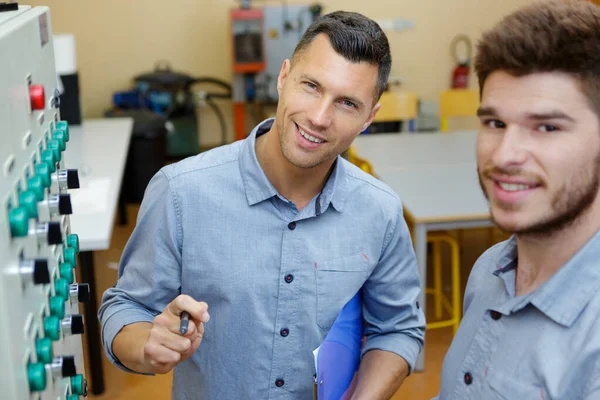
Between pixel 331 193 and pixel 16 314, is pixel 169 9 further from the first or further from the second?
pixel 16 314

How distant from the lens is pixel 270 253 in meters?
1.44

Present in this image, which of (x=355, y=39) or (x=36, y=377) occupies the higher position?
(x=355, y=39)

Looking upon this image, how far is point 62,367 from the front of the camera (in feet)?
3.12

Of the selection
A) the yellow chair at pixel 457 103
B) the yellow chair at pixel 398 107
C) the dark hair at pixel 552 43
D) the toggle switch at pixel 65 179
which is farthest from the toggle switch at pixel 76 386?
the yellow chair at pixel 457 103

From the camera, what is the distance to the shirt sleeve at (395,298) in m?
1.53

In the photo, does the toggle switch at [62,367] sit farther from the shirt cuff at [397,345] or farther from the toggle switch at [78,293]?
the shirt cuff at [397,345]

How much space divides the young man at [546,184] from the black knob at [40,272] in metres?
0.64

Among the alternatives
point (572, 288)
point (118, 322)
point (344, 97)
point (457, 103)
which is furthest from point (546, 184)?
point (457, 103)

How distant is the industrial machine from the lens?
2.46ft

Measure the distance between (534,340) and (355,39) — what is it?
716 millimetres

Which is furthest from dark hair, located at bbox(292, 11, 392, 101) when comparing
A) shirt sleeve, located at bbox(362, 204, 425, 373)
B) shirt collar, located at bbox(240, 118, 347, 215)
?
shirt sleeve, located at bbox(362, 204, 425, 373)

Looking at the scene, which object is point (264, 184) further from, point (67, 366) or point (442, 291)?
point (442, 291)

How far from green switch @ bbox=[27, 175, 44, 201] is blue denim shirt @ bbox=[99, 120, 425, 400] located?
1.78ft

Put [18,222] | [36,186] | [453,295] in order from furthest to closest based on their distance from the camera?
[453,295] < [36,186] < [18,222]
